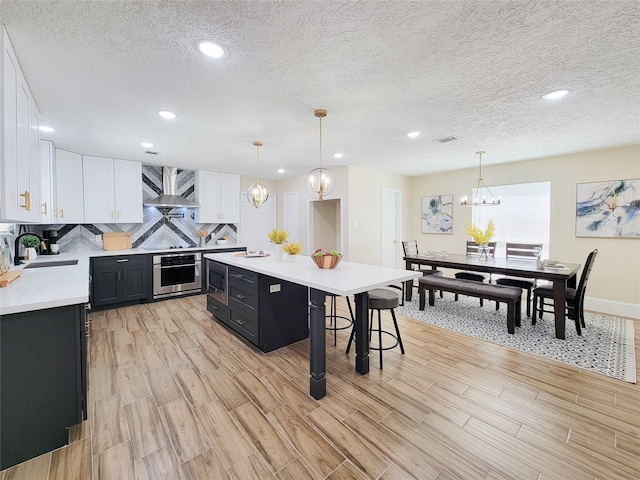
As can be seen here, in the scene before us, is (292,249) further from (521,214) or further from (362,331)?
(521,214)

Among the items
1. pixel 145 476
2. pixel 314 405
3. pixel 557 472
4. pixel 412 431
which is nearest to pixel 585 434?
pixel 557 472

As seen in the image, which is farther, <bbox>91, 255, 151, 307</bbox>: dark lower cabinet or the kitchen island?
<bbox>91, 255, 151, 307</bbox>: dark lower cabinet

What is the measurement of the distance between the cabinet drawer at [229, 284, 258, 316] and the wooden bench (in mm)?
2519

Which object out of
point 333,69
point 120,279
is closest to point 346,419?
point 333,69

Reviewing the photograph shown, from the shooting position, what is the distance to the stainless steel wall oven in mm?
4641

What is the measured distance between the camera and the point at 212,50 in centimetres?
180

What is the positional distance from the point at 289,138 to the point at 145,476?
3.44 meters

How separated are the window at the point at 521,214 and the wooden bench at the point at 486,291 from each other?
204cm

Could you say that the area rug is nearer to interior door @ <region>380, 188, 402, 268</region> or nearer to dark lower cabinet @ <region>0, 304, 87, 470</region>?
interior door @ <region>380, 188, 402, 268</region>

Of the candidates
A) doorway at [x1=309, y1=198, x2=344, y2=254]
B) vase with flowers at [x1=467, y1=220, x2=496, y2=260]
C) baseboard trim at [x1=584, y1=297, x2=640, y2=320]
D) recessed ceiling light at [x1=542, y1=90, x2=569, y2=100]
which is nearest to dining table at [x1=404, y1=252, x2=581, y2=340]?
vase with flowers at [x1=467, y1=220, x2=496, y2=260]

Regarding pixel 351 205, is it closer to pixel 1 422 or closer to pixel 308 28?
pixel 308 28

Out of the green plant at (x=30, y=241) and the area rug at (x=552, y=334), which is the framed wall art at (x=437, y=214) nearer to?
the area rug at (x=552, y=334)

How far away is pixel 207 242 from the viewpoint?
5984 millimetres

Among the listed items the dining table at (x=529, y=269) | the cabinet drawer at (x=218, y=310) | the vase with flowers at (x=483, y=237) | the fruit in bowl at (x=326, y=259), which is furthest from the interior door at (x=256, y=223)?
Result: the vase with flowers at (x=483, y=237)
